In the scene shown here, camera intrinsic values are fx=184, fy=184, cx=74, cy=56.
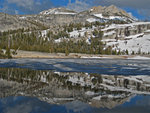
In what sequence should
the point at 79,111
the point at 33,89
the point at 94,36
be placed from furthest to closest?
1. the point at 94,36
2. the point at 33,89
3. the point at 79,111

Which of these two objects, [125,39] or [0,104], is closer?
[0,104]

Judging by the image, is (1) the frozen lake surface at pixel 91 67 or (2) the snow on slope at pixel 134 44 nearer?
(1) the frozen lake surface at pixel 91 67

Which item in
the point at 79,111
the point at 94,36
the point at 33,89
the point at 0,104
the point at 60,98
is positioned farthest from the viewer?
the point at 94,36

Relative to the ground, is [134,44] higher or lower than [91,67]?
higher

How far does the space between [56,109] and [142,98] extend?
6370 millimetres

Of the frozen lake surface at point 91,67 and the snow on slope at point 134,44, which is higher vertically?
the snow on slope at point 134,44

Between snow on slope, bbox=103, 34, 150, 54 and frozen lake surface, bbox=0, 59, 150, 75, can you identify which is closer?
frozen lake surface, bbox=0, 59, 150, 75

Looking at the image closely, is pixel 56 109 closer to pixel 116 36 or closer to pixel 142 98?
pixel 142 98

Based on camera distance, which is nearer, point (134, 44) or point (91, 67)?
point (91, 67)

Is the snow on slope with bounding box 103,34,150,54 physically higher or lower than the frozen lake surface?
higher

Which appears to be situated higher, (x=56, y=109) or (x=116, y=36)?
(x=116, y=36)

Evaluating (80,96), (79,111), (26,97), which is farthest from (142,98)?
(26,97)

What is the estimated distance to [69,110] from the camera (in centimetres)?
1012

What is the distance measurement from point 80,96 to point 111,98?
2157mm
